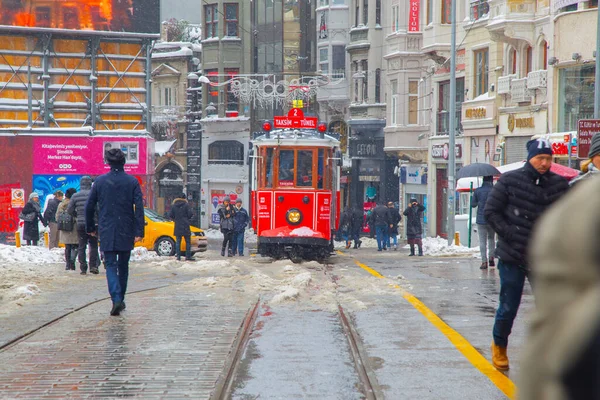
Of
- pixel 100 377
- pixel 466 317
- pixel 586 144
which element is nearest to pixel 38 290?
pixel 466 317

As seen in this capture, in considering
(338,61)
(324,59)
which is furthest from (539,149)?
(324,59)

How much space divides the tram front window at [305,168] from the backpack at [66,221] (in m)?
6.55

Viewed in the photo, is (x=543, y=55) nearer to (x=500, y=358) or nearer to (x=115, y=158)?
(x=115, y=158)

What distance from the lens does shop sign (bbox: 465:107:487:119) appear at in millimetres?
36531

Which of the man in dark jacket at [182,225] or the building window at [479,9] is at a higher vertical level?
the building window at [479,9]

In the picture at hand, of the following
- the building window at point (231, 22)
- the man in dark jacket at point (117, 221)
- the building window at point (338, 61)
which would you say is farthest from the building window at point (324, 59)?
the man in dark jacket at point (117, 221)

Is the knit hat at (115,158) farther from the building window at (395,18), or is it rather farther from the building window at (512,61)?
the building window at (395,18)

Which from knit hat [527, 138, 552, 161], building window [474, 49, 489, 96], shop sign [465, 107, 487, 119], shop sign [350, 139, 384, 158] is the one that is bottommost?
knit hat [527, 138, 552, 161]

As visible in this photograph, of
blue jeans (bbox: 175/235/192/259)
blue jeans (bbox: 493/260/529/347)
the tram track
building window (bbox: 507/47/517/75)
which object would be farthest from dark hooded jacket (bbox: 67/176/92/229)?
building window (bbox: 507/47/517/75)

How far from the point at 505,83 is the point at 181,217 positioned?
14.5m

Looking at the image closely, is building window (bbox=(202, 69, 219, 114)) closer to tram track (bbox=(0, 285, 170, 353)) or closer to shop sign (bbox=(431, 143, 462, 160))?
shop sign (bbox=(431, 143, 462, 160))

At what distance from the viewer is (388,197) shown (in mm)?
52406

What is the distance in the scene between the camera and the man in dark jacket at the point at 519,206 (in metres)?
6.97

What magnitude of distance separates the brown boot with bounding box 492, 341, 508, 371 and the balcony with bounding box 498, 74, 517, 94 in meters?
27.4
